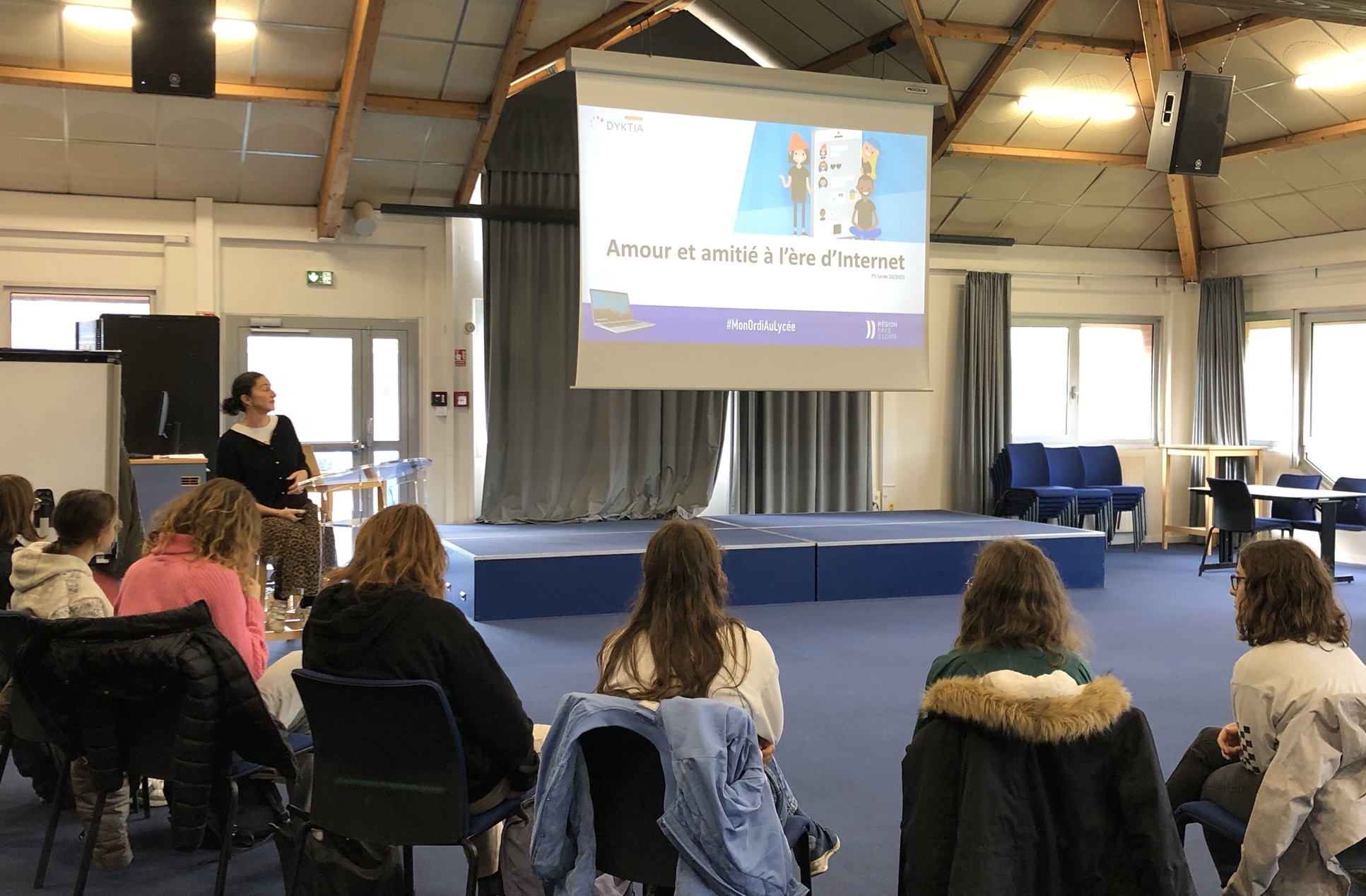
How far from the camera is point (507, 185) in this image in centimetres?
854

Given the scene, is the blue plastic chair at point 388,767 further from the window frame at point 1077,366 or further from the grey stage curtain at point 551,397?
the window frame at point 1077,366

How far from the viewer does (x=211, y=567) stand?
2.84 m

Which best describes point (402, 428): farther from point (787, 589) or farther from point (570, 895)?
point (570, 895)

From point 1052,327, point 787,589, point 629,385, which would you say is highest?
point 1052,327

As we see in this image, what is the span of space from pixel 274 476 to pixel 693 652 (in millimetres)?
3407

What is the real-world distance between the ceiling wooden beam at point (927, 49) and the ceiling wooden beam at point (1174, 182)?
4.18 feet

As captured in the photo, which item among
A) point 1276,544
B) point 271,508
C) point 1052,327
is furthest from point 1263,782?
point 1052,327

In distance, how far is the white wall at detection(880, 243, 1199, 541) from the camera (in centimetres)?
968

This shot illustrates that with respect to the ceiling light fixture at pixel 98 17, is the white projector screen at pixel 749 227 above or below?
below

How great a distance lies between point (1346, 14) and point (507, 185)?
5.37 m

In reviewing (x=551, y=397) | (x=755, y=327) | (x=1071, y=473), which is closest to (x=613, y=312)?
(x=755, y=327)

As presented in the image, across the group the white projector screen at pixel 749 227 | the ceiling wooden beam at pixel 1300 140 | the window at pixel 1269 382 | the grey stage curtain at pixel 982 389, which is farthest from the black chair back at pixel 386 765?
the window at pixel 1269 382

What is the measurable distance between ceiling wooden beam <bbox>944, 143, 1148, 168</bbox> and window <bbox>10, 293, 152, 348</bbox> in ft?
19.5

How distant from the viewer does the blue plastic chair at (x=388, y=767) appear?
6.92ft
